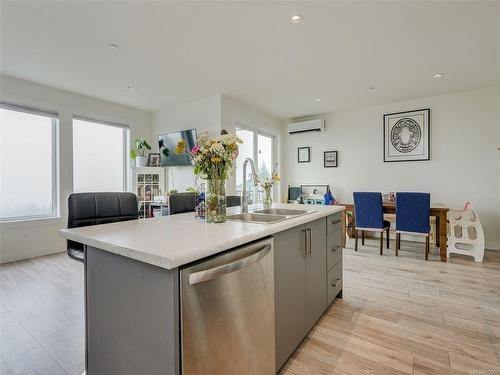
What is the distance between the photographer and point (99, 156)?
183 inches

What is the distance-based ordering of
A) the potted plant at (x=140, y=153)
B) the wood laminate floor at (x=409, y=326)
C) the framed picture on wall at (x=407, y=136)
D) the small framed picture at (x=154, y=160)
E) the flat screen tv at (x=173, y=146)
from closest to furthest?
1. the wood laminate floor at (x=409, y=326)
2. the framed picture on wall at (x=407, y=136)
3. the flat screen tv at (x=173, y=146)
4. the potted plant at (x=140, y=153)
5. the small framed picture at (x=154, y=160)

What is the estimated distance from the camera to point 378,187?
4.96 meters

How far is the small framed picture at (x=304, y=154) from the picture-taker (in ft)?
18.8

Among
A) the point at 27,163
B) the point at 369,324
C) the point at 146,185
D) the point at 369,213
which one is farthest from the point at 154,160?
the point at 369,324

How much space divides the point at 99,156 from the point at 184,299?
15.0 feet

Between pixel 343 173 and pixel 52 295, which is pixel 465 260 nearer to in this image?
pixel 343 173

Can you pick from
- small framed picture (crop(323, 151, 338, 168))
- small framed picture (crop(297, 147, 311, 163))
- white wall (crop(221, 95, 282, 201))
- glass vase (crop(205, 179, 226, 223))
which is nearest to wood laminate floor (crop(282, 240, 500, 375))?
glass vase (crop(205, 179, 226, 223))

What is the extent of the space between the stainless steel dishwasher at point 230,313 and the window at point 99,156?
166 inches

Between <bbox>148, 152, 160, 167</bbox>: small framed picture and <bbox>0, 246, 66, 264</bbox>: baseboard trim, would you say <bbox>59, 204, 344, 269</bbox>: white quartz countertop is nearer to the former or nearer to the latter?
<bbox>0, 246, 66, 264</bbox>: baseboard trim

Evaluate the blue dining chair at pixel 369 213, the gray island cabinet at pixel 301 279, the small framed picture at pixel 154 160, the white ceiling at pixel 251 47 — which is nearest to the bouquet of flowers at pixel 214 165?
the gray island cabinet at pixel 301 279

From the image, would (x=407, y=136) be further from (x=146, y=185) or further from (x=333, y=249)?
(x=146, y=185)

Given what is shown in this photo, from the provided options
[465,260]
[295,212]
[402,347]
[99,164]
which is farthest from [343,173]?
[99,164]

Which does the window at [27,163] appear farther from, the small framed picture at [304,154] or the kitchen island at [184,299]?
the small framed picture at [304,154]

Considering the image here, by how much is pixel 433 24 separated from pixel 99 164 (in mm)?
5059
